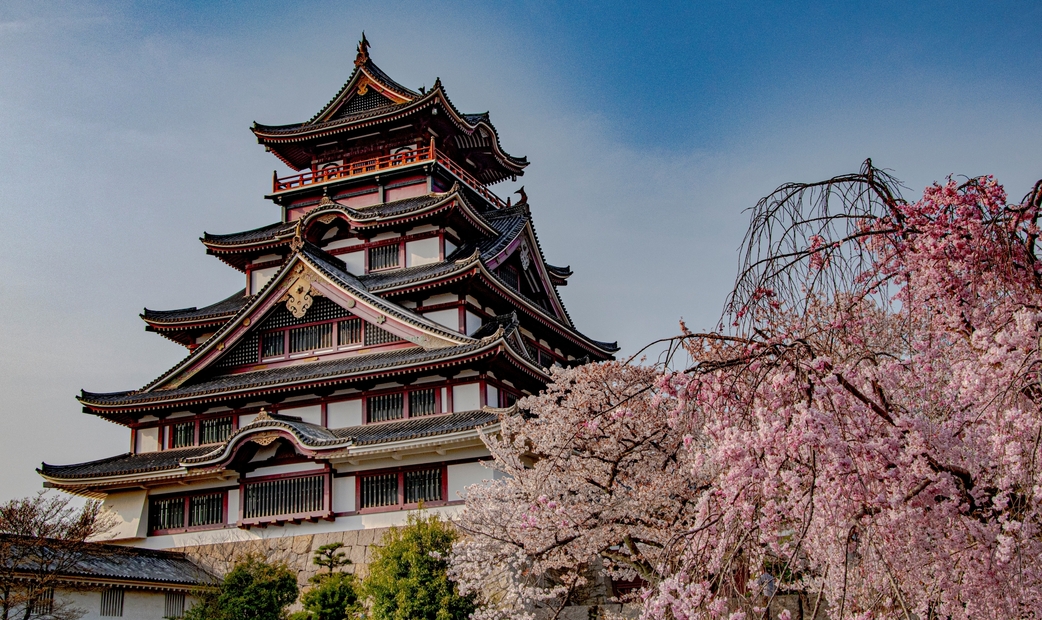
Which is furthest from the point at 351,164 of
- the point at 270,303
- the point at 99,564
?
the point at 99,564

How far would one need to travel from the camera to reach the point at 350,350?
2608cm

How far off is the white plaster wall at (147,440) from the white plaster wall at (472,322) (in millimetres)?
9619

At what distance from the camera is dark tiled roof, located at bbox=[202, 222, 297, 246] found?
1196 inches

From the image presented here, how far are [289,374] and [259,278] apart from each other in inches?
300

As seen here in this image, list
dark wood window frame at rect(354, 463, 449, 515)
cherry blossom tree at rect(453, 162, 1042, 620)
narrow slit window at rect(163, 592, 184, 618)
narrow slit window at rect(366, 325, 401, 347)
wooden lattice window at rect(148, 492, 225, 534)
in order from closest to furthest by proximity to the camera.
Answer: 1. cherry blossom tree at rect(453, 162, 1042, 620)
2. narrow slit window at rect(163, 592, 184, 618)
3. dark wood window frame at rect(354, 463, 449, 515)
4. wooden lattice window at rect(148, 492, 225, 534)
5. narrow slit window at rect(366, 325, 401, 347)

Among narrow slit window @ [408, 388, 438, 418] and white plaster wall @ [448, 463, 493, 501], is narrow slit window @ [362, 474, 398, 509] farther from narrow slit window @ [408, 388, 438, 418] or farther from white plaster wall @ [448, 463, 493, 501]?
narrow slit window @ [408, 388, 438, 418]

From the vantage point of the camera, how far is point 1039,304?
7191 mm

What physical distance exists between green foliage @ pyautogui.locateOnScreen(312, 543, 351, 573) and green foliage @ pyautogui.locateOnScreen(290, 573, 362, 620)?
4.82ft

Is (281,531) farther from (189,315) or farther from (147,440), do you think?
(189,315)

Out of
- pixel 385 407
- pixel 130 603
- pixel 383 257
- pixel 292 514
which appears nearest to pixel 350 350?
pixel 385 407

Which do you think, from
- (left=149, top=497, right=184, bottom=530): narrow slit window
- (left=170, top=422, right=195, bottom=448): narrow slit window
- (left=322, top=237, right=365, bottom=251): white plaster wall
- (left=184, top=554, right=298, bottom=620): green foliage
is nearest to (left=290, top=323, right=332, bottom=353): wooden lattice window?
(left=170, top=422, right=195, bottom=448): narrow slit window

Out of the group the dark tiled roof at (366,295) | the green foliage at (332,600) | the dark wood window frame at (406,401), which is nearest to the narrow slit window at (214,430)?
the dark wood window frame at (406,401)

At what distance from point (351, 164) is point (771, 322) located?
1049 inches

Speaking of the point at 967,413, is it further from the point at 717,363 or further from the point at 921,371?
the point at 717,363
